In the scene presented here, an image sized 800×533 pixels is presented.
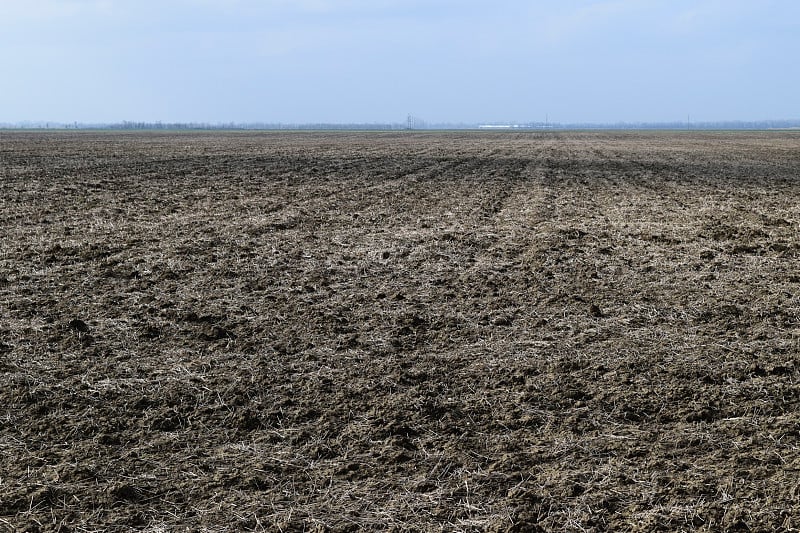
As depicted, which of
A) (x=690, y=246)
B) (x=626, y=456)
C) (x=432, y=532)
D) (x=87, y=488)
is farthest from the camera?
(x=690, y=246)

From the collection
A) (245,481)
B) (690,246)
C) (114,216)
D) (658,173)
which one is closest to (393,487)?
(245,481)

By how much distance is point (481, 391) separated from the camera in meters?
5.50

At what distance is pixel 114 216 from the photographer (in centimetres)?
1452

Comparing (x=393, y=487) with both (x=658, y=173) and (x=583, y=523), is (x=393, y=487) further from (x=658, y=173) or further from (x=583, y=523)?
(x=658, y=173)

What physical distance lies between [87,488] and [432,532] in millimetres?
2079

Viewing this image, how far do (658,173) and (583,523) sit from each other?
82.9ft

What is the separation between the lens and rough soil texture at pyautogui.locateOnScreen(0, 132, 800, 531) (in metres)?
3.97

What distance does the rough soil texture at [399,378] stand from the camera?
397 centimetres

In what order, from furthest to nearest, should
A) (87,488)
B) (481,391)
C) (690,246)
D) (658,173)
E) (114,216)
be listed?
(658,173) → (114,216) → (690,246) → (481,391) → (87,488)

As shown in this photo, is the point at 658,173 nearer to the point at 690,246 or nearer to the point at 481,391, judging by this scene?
the point at 690,246

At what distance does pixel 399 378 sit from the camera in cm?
575

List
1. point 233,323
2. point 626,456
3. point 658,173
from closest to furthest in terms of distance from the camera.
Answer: point 626,456, point 233,323, point 658,173

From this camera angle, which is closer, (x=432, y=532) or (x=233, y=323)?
(x=432, y=532)

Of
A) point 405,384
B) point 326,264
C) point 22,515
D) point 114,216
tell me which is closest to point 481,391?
point 405,384
